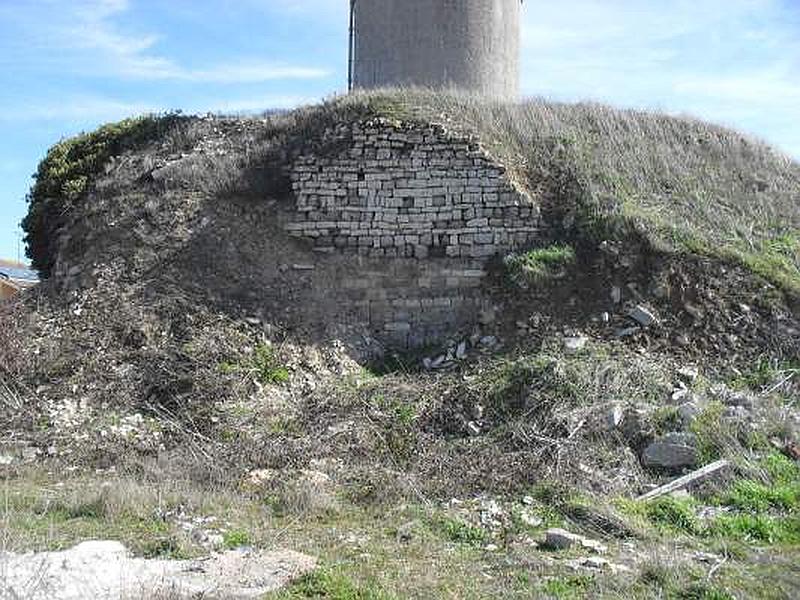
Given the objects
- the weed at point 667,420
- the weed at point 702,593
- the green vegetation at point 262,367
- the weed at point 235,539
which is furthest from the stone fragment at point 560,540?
the green vegetation at point 262,367

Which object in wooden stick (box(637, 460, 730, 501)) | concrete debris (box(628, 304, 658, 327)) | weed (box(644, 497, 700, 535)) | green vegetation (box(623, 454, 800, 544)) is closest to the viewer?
green vegetation (box(623, 454, 800, 544))

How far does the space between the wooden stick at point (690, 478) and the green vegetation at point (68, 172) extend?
9.20m

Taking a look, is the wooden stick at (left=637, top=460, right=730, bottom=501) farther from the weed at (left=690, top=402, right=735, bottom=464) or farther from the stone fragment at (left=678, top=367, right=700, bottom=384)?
the stone fragment at (left=678, top=367, right=700, bottom=384)

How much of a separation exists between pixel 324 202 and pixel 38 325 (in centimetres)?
364

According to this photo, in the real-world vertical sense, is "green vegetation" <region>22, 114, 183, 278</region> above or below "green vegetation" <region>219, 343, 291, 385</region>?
above

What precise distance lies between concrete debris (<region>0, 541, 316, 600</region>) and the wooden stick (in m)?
2.88

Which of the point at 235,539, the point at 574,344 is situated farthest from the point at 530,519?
the point at 574,344

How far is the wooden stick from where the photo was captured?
6.88 metres

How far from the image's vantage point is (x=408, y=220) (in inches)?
432

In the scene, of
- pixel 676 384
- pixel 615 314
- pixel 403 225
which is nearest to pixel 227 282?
pixel 403 225

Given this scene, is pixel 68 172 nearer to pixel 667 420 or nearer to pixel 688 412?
pixel 667 420

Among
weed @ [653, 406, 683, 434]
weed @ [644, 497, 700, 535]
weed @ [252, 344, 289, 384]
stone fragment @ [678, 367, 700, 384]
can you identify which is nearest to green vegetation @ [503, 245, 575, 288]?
stone fragment @ [678, 367, 700, 384]

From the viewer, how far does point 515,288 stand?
10273 millimetres

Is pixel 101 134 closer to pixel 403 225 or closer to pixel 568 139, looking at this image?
pixel 403 225
